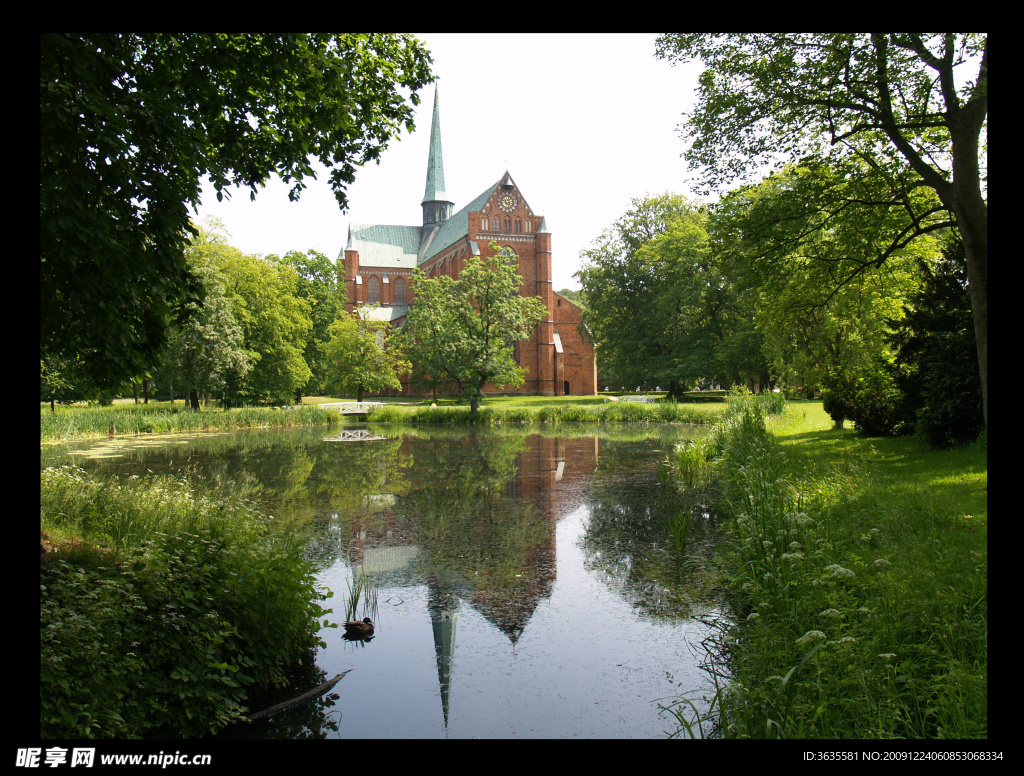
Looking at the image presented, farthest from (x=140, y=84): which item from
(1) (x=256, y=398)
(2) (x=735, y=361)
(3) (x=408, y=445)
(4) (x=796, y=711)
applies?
(2) (x=735, y=361)

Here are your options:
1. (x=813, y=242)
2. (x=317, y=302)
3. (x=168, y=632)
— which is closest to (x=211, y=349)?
(x=317, y=302)

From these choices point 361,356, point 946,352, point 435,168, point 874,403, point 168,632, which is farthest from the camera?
point 435,168

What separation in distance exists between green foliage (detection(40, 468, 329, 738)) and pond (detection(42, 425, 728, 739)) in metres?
0.37

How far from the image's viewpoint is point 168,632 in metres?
3.72

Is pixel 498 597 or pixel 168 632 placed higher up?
pixel 168 632

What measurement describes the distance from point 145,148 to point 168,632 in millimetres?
3419

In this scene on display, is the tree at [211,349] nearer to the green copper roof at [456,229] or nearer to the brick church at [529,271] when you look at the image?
the brick church at [529,271]

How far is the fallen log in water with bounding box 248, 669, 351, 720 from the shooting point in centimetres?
390

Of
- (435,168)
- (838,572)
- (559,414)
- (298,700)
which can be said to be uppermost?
(435,168)

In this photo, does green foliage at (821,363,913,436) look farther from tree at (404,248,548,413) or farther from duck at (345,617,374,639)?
tree at (404,248,548,413)

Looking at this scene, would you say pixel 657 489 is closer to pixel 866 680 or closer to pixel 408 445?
pixel 866 680

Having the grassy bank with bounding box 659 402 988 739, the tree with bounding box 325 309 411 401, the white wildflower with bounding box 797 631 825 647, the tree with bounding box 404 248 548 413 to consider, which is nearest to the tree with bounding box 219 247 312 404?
the tree with bounding box 325 309 411 401

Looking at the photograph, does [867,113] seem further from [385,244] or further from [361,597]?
[385,244]

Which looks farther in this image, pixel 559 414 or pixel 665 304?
pixel 665 304
